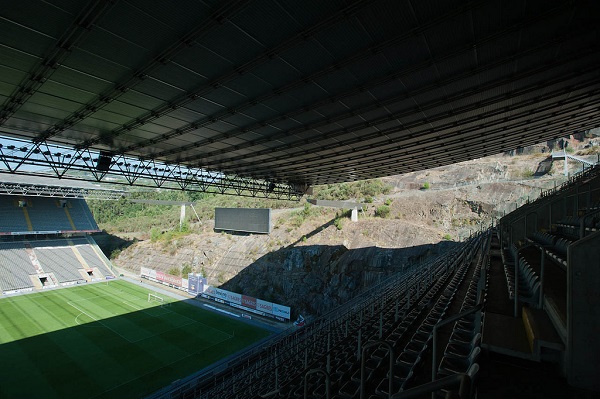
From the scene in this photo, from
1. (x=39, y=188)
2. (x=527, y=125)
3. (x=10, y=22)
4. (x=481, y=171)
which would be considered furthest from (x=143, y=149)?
(x=481, y=171)

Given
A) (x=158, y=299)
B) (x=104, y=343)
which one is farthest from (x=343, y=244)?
(x=104, y=343)

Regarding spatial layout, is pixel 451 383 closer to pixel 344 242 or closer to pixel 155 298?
pixel 344 242

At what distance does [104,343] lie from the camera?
2081 centimetres

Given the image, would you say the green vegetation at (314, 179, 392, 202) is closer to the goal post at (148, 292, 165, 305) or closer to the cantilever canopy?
the goal post at (148, 292, 165, 305)

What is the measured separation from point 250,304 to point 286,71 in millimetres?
24397

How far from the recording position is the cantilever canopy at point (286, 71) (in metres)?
6.14

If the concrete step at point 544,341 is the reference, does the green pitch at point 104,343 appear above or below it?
below

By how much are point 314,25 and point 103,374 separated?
68.7 ft

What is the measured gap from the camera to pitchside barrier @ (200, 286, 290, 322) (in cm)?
2591

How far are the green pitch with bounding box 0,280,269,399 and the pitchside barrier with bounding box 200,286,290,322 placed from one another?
2171 millimetres

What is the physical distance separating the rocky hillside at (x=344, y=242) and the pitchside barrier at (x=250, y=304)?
109 inches

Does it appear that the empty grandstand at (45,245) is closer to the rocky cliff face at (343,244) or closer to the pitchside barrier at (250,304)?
the rocky cliff face at (343,244)

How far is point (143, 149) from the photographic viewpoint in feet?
49.8

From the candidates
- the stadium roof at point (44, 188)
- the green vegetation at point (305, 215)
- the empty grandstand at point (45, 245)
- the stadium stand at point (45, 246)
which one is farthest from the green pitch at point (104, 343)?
the green vegetation at point (305, 215)
